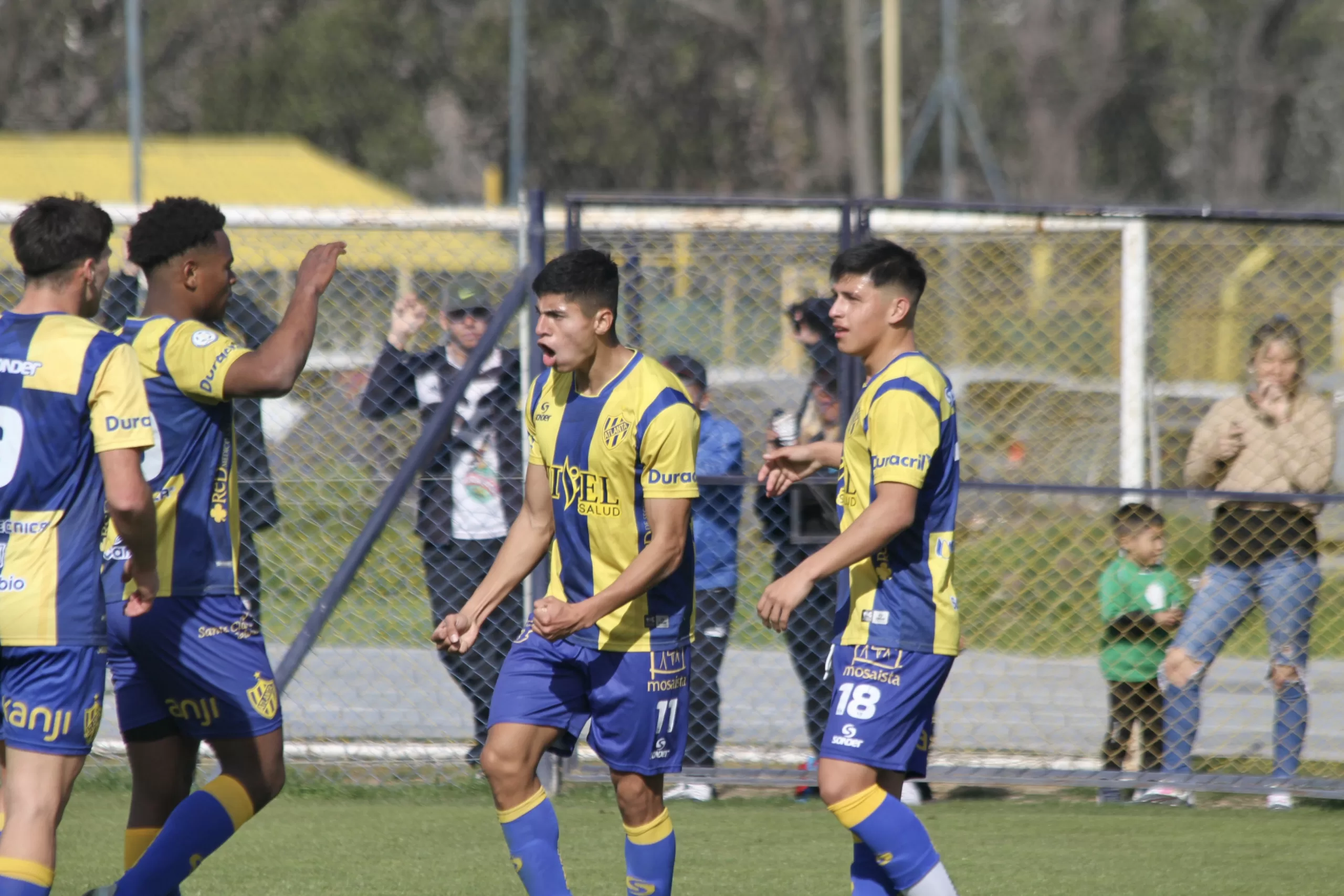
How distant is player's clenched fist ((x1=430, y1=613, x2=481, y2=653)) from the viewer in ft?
14.7

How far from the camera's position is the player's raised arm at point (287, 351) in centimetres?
430

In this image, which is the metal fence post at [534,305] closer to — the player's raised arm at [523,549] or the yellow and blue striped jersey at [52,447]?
the player's raised arm at [523,549]

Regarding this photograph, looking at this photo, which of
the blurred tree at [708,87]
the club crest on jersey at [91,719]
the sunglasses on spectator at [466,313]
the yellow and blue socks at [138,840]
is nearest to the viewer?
the club crest on jersey at [91,719]

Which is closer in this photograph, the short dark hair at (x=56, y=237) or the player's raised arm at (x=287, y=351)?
the short dark hair at (x=56, y=237)

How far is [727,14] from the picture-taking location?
Result: 122 feet

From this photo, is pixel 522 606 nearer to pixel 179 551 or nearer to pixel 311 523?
pixel 179 551

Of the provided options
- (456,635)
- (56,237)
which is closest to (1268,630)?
(456,635)

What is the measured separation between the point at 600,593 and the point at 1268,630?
3.83 metres

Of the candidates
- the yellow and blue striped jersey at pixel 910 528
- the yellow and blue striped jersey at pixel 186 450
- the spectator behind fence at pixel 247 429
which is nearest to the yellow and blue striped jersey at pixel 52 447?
the yellow and blue striped jersey at pixel 186 450

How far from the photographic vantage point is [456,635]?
14.7 feet

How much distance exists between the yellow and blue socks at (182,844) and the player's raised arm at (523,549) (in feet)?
2.51

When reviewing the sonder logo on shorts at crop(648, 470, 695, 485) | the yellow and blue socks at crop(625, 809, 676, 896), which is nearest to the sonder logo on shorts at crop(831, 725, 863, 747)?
the yellow and blue socks at crop(625, 809, 676, 896)

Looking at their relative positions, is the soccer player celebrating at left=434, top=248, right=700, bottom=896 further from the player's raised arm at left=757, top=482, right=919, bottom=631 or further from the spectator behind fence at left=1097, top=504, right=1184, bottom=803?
the spectator behind fence at left=1097, top=504, right=1184, bottom=803

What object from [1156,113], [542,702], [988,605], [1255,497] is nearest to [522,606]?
[542,702]
